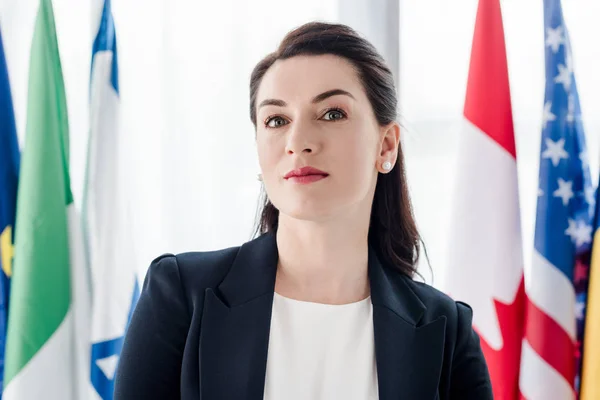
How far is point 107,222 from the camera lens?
194cm

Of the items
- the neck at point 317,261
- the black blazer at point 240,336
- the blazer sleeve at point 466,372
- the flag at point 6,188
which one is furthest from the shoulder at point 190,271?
the flag at point 6,188

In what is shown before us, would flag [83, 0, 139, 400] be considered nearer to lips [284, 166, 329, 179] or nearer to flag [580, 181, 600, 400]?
lips [284, 166, 329, 179]

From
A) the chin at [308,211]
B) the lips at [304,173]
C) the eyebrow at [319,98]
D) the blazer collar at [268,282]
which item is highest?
the eyebrow at [319,98]

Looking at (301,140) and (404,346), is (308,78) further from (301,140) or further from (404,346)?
(404,346)

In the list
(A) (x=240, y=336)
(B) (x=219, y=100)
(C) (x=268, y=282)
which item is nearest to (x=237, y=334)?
(A) (x=240, y=336)

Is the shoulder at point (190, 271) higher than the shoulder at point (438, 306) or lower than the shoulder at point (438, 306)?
higher

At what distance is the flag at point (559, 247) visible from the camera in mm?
1790

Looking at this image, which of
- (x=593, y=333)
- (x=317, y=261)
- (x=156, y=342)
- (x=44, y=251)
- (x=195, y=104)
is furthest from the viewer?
(x=195, y=104)

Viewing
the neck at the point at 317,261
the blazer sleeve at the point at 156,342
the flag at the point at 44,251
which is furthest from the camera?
the flag at the point at 44,251

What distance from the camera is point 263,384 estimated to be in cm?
123

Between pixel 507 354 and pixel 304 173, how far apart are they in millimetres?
975

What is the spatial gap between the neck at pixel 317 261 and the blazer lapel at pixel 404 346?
66 millimetres

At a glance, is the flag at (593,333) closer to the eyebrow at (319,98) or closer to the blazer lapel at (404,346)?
the blazer lapel at (404,346)

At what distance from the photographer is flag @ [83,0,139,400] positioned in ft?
6.30
